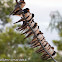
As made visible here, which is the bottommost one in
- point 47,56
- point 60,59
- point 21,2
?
point 60,59

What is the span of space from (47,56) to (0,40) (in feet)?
7.05

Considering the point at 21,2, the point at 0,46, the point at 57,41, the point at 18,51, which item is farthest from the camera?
the point at 57,41

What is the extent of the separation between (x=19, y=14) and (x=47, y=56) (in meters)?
0.12

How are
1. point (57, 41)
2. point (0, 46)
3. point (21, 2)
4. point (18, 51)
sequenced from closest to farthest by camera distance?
point (21, 2)
point (0, 46)
point (18, 51)
point (57, 41)

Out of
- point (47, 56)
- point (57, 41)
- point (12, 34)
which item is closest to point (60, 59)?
point (57, 41)

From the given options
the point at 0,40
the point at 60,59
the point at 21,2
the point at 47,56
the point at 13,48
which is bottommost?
the point at 60,59

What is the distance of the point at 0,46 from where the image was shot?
2400mm

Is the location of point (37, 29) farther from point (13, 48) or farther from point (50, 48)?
point (13, 48)

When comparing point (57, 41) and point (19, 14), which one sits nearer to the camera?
point (19, 14)

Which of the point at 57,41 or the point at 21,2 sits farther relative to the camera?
the point at 57,41

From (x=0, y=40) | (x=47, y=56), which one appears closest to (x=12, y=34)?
(x=0, y=40)

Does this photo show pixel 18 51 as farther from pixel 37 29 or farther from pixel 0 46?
pixel 37 29

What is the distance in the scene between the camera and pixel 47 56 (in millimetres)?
333

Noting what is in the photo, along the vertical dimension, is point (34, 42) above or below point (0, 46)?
above
